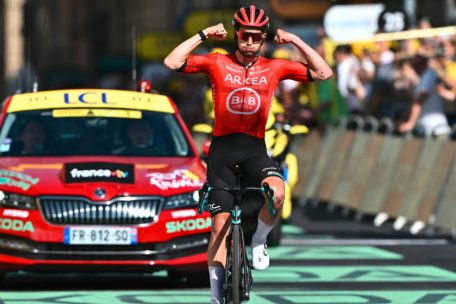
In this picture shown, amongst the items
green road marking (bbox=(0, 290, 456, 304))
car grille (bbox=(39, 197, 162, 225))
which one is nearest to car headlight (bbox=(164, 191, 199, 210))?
car grille (bbox=(39, 197, 162, 225))

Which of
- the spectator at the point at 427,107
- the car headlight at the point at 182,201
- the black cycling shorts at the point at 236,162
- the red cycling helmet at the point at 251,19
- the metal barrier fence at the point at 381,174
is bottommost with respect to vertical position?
the metal barrier fence at the point at 381,174

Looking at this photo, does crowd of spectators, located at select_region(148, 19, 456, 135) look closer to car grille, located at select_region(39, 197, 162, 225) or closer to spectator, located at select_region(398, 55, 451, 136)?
spectator, located at select_region(398, 55, 451, 136)

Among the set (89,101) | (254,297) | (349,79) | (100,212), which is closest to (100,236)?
(100,212)

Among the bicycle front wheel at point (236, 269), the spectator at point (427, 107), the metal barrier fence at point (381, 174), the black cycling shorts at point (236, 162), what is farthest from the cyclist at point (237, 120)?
the spectator at point (427, 107)

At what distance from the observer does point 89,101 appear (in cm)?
1473

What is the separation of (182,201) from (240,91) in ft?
8.88

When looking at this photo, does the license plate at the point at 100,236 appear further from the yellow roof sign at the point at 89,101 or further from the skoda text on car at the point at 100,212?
the yellow roof sign at the point at 89,101

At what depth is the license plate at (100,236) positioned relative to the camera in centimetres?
1303

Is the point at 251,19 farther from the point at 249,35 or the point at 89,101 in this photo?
the point at 89,101

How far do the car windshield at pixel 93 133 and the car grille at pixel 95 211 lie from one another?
1.21 meters

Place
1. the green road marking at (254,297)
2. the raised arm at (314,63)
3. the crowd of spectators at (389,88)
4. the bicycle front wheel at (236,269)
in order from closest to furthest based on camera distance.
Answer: the bicycle front wheel at (236,269) → the raised arm at (314,63) → the green road marking at (254,297) → the crowd of spectators at (389,88)

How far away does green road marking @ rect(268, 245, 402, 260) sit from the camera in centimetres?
1645

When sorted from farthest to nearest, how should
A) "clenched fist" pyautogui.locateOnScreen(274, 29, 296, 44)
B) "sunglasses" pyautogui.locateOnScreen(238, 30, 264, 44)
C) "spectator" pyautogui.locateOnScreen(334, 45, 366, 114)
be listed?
"spectator" pyautogui.locateOnScreen(334, 45, 366, 114) → "clenched fist" pyautogui.locateOnScreen(274, 29, 296, 44) → "sunglasses" pyautogui.locateOnScreen(238, 30, 264, 44)

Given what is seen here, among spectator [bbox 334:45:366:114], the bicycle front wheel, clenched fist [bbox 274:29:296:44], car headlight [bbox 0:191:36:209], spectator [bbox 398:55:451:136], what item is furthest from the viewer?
spectator [bbox 334:45:366:114]
